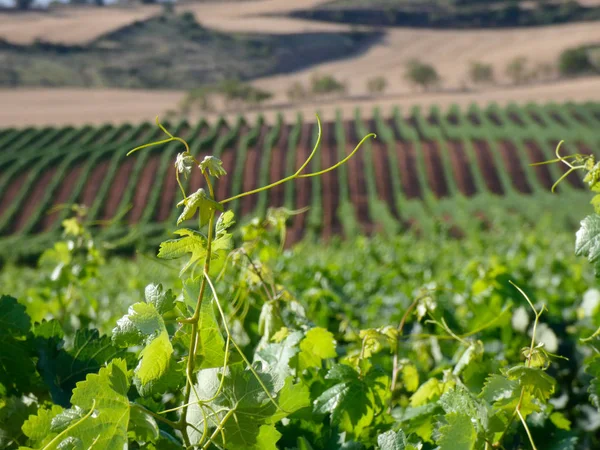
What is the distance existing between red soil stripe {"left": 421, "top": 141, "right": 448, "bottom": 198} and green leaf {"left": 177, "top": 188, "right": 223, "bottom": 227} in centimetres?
3006

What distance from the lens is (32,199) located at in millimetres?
31312

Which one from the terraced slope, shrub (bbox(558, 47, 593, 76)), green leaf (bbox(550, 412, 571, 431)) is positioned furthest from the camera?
shrub (bbox(558, 47, 593, 76))

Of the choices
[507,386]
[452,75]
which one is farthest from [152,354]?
[452,75]

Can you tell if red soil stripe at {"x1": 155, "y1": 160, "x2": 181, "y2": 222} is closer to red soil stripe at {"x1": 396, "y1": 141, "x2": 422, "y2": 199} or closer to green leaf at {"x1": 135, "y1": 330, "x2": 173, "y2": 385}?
red soil stripe at {"x1": 396, "y1": 141, "x2": 422, "y2": 199}

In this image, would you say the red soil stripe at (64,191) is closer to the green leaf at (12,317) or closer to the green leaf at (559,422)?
the green leaf at (12,317)

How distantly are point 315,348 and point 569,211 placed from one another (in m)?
Result: 22.0

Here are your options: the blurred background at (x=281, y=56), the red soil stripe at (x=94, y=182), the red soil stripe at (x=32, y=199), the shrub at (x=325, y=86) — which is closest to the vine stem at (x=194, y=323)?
the red soil stripe at (x=32, y=199)

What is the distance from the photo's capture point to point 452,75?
76.2 meters

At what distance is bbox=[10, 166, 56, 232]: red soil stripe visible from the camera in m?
29.7

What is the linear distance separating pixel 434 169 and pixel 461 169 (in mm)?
1186

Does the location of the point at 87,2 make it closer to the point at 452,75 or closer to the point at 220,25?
the point at 220,25

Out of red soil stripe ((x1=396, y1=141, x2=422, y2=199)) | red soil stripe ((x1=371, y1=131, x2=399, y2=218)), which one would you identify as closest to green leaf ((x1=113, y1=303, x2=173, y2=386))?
red soil stripe ((x1=371, y1=131, x2=399, y2=218))

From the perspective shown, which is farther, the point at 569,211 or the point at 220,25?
the point at 220,25

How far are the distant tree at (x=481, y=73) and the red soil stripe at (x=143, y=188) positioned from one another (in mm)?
46597
